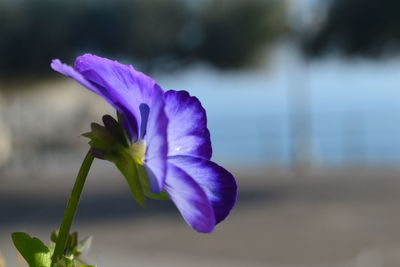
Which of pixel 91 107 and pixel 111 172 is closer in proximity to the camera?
pixel 111 172

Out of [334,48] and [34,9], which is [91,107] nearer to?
[34,9]

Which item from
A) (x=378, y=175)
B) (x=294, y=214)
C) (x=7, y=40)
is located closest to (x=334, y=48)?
(x=378, y=175)

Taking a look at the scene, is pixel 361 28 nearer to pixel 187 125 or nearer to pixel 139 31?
pixel 139 31

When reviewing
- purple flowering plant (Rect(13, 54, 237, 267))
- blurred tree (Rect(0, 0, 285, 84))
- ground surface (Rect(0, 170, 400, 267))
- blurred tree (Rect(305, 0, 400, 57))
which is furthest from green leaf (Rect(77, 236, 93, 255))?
blurred tree (Rect(0, 0, 285, 84))

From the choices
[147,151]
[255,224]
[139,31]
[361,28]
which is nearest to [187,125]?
[147,151]

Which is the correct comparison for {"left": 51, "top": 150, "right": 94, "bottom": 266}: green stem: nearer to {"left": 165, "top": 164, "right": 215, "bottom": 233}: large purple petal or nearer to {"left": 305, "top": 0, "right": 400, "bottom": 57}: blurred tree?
{"left": 165, "top": 164, "right": 215, "bottom": 233}: large purple petal

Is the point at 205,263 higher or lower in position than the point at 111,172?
lower
